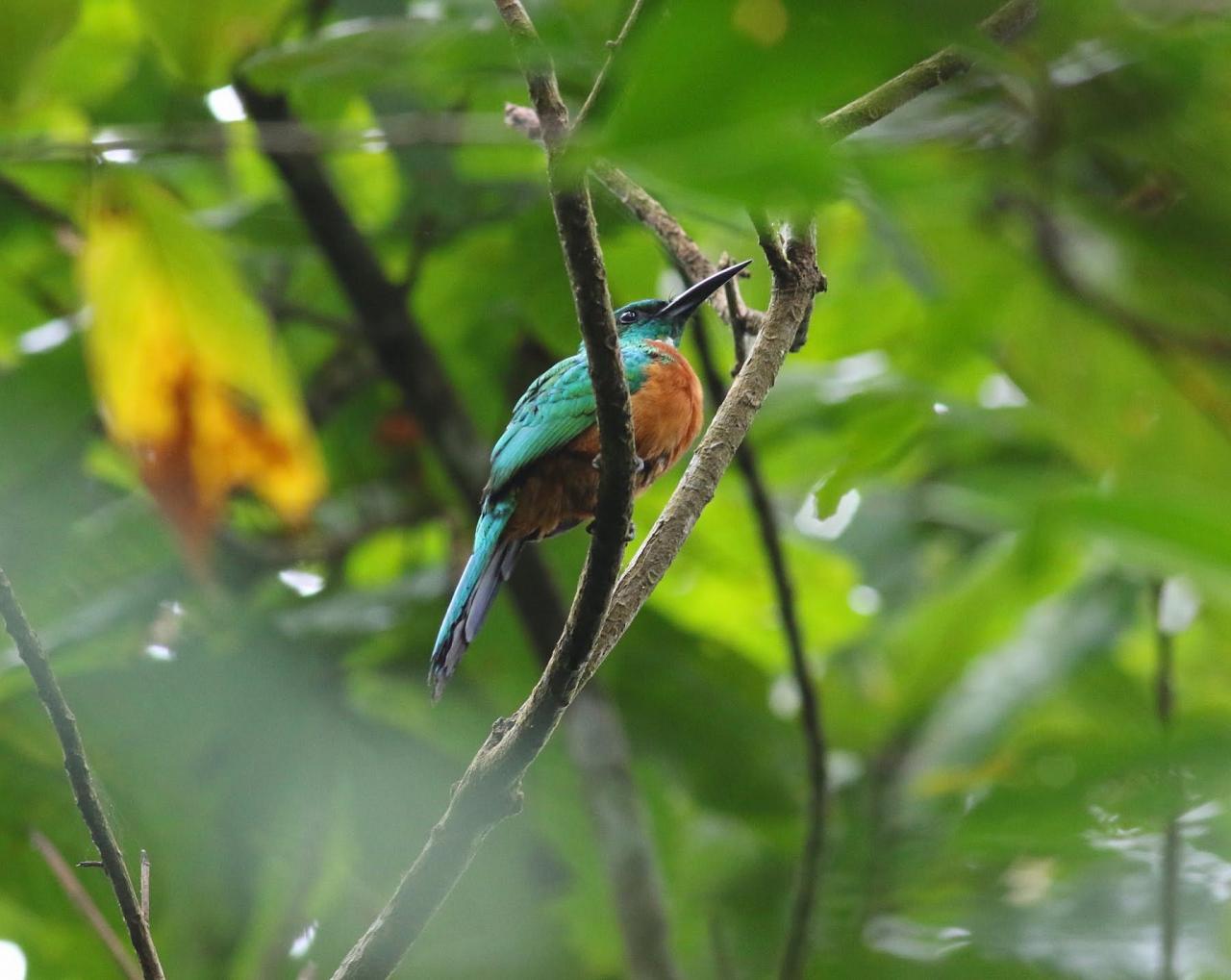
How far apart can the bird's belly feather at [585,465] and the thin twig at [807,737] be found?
0.45ft

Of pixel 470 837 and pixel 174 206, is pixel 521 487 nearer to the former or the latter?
pixel 174 206

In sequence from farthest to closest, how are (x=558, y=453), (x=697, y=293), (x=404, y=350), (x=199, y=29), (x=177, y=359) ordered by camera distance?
(x=404, y=350) → (x=558, y=453) → (x=697, y=293) → (x=199, y=29) → (x=177, y=359)

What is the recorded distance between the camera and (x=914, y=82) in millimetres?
2117

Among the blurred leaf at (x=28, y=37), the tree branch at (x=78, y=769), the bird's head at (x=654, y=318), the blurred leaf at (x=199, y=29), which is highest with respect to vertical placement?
the bird's head at (x=654, y=318)

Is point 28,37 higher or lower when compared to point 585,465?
lower

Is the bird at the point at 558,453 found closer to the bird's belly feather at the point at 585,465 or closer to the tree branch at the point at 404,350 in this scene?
the bird's belly feather at the point at 585,465

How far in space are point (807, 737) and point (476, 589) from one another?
98 centimetres

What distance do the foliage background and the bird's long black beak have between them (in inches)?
6.6

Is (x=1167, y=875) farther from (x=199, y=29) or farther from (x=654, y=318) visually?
(x=199, y=29)

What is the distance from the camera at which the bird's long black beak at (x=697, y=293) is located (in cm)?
262

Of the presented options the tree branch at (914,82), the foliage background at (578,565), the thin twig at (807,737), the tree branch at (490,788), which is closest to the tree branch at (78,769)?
the tree branch at (490,788)

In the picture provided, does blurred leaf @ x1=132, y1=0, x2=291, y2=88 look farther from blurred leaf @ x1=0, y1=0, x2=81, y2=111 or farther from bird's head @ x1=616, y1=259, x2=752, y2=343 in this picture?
bird's head @ x1=616, y1=259, x2=752, y2=343

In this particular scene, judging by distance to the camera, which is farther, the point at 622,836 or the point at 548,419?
the point at 622,836

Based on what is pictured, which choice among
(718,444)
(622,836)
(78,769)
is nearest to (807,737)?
(622,836)
